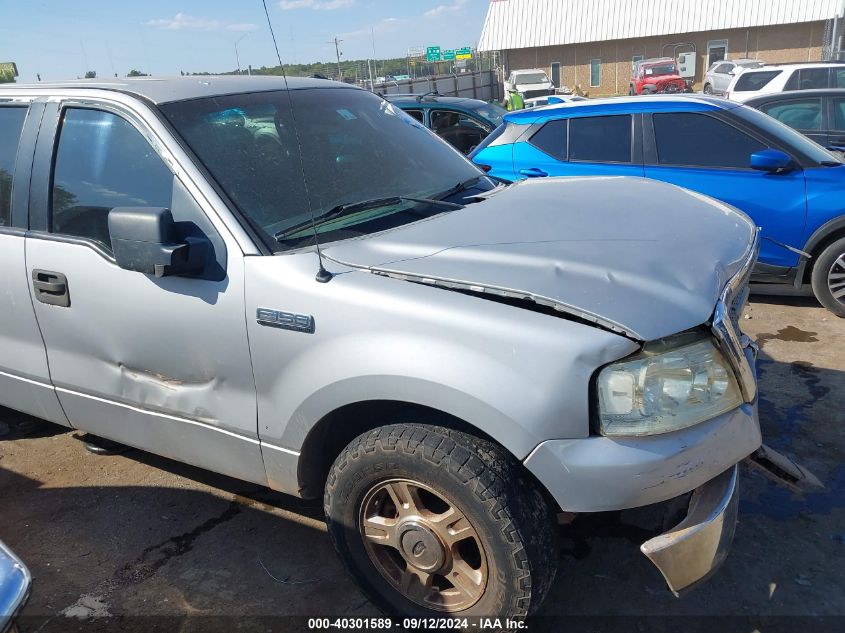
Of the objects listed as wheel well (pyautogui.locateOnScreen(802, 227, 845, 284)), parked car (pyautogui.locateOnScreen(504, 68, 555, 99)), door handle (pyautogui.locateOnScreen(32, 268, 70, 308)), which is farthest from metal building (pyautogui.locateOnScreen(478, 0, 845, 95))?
door handle (pyautogui.locateOnScreen(32, 268, 70, 308))

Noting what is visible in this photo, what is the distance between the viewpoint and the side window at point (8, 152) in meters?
3.08

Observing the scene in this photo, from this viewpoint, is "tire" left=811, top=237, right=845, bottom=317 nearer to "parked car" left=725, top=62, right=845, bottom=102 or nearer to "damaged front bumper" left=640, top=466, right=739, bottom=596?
"damaged front bumper" left=640, top=466, right=739, bottom=596

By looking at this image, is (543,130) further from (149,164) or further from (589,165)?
(149,164)

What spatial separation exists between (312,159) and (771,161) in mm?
3843

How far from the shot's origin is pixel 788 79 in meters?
12.4

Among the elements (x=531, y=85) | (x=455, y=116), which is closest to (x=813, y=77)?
(x=455, y=116)

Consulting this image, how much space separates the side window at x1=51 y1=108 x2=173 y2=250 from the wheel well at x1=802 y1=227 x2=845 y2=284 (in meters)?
4.81

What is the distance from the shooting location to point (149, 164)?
Result: 8.87 feet

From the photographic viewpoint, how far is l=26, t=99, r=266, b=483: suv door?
2496 millimetres

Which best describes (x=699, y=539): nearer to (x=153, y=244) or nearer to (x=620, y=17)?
(x=153, y=244)

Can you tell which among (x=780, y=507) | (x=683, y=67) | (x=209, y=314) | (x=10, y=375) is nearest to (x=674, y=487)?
(x=780, y=507)

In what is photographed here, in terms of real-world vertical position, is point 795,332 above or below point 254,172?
below

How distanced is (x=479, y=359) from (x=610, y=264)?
562 mm

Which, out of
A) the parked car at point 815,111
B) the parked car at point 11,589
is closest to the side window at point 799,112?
the parked car at point 815,111
